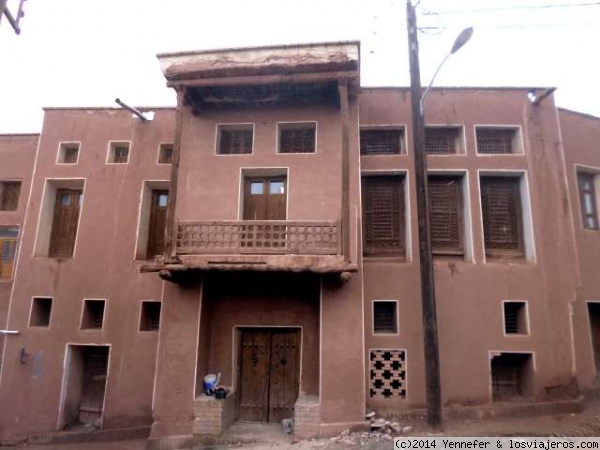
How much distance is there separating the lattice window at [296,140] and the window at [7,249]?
7815 mm

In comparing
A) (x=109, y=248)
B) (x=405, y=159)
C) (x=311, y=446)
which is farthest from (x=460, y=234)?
(x=109, y=248)

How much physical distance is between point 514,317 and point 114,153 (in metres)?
11.1

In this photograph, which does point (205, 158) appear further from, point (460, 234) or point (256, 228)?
point (460, 234)

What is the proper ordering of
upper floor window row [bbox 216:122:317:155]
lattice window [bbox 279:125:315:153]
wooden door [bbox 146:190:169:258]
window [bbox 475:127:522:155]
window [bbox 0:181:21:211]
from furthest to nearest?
window [bbox 0:181:21:211], wooden door [bbox 146:190:169:258], window [bbox 475:127:522:155], lattice window [bbox 279:125:315:153], upper floor window row [bbox 216:122:317:155]

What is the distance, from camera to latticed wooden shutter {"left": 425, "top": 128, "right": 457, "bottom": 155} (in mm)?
10141

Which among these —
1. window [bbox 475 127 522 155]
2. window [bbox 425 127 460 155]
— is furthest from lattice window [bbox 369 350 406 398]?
window [bbox 475 127 522 155]

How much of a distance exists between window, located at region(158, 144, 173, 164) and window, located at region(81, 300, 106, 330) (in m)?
4.00

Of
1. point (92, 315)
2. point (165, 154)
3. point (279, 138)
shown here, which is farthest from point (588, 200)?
point (92, 315)

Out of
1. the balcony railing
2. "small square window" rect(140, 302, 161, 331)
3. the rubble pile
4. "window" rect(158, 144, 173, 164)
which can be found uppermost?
"window" rect(158, 144, 173, 164)

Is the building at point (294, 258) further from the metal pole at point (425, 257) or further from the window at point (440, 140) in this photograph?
the metal pole at point (425, 257)

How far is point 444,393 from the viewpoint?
28.1 ft

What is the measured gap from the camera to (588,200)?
10438 mm

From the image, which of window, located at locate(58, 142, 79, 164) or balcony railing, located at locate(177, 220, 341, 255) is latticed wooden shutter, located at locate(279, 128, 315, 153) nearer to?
balcony railing, located at locate(177, 220, 341, 255)

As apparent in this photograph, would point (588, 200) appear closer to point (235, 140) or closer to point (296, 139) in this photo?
point (296, 139)
